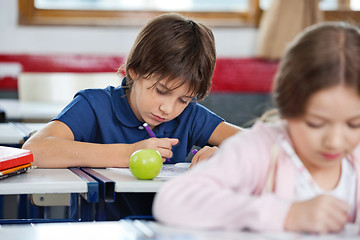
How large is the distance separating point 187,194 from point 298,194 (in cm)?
21

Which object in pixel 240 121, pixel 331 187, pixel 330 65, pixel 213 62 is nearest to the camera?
pixel 330 65

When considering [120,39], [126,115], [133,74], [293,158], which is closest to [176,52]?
[133,74]

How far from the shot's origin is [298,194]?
0.96m

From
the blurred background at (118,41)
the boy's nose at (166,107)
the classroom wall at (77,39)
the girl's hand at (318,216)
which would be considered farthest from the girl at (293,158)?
the classroom wall at (77,39)

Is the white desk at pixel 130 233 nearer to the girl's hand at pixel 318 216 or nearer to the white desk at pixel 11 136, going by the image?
the girl's hand at pixel 318 216

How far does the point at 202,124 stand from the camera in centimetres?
189

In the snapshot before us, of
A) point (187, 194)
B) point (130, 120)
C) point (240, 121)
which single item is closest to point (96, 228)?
point (187, 194)

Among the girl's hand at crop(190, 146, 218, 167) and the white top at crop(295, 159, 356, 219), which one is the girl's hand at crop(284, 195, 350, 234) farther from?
the girl's hand at crop(190, 146, 218, 167)

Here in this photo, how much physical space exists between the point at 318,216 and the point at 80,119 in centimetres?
105

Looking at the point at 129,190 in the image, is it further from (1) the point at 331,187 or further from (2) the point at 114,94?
(2) the point at 114,94

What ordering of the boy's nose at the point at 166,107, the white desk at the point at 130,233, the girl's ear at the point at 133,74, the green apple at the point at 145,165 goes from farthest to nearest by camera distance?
the girl's ear at the point at 133,74 < the boy's nose at the point at 166,107 < the green apple at the point at 145,165 < the white desk at the point at 130,233

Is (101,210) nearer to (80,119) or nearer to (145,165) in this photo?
(145,165)

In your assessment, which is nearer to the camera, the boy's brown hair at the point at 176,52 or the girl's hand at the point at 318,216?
the girl's hand at the point at 318,216

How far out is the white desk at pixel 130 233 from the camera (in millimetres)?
806
